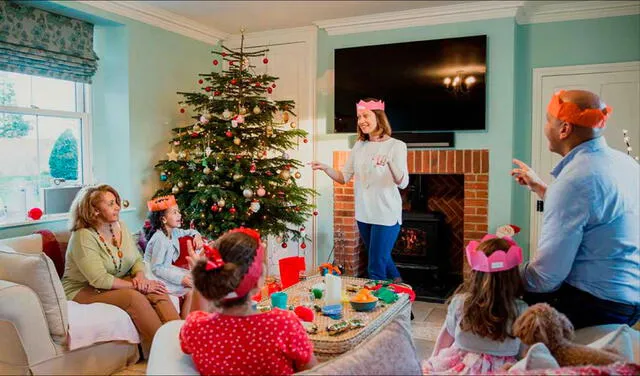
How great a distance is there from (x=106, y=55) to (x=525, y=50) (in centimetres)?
351

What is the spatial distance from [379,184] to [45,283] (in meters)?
2.17

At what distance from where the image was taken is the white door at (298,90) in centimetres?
527

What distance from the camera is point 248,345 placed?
1556 millimetres

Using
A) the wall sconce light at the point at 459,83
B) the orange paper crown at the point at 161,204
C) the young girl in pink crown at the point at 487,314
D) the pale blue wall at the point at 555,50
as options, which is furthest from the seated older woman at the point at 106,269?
the pale blue wall at the point at 555,50

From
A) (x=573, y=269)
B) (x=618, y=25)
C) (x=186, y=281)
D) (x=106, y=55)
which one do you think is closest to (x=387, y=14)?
(x=618, y=25)

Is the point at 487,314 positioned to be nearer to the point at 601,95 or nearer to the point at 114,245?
the point at 114,245

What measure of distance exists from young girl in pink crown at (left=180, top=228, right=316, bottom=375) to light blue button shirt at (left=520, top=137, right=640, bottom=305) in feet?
3.11

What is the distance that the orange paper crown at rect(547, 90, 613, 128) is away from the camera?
2.00 meters

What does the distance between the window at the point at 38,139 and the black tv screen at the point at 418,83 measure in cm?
221

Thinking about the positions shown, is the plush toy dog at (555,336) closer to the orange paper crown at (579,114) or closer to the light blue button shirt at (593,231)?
the light blue button shirt at (593,231)

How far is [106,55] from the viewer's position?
4621 millimetres

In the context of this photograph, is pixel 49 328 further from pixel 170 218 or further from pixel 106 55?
pixel 106 55

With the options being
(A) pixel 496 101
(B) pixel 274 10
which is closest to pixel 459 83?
(A) pixel 496 101

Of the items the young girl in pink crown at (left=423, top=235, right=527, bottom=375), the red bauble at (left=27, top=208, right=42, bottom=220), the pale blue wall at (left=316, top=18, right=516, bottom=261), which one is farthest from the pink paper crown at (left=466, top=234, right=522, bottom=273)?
the red bauble at (left=27, top=208, right=42, bottom=220)
